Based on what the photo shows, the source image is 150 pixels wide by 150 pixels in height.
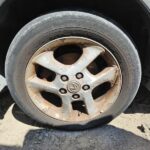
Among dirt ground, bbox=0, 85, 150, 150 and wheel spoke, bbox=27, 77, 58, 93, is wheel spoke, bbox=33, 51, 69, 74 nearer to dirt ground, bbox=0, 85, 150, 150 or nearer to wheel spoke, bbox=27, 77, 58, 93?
wheel spoke, bbox=27, 77, 58, 93

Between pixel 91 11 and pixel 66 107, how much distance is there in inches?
31.5

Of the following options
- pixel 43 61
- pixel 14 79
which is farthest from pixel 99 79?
pixel 14 79

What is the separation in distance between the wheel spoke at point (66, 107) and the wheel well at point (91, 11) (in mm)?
703

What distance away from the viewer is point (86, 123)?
354 centimetres

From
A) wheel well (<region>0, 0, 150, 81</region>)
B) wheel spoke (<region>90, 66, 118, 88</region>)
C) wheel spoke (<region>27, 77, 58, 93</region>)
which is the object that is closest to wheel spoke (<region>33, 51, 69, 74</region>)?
wheel spoke (<region>27, 77, 58, 93</region>)

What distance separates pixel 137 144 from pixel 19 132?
3.29ft

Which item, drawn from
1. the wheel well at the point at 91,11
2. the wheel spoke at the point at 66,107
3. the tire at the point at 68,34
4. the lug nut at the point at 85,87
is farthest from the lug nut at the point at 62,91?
the wheel well at the point at 91,11

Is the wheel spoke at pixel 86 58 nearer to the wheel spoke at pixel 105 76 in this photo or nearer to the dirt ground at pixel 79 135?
the wheel spoke at pixel 105 76

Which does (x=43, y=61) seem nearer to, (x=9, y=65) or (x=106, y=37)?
(x=9, y=65)

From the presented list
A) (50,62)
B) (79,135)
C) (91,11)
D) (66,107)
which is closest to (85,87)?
(66,107)

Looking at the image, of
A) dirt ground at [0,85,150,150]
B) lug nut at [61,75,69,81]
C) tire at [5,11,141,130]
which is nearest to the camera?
tire at [5,11,141,130]

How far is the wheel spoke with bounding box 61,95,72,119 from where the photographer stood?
343 cm

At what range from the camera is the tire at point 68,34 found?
3215 millimetres

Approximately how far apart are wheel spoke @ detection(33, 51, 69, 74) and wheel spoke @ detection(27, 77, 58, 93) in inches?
5.8
